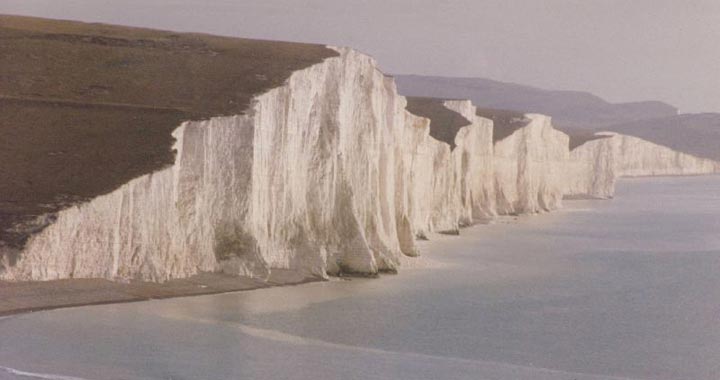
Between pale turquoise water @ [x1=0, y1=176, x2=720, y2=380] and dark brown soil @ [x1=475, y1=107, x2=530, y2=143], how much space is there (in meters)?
34.1

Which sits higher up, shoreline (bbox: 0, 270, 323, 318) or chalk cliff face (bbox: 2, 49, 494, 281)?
chalk cliff face (bbox: 2, 49, 494, 281)

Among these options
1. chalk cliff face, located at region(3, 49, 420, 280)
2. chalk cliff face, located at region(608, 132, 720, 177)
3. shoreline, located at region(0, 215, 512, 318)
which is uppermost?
chalk cliff face, located at region(608, 132, 720, 177)

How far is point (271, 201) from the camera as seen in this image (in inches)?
1299

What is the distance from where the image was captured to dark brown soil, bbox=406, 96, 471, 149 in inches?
2467

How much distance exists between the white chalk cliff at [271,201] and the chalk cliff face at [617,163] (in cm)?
5396

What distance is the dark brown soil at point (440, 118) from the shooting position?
6266cm

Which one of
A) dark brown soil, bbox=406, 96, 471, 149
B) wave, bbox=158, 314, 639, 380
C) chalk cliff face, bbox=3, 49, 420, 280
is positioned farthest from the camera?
dark brown soil, bbox=406, 96, 471, 149

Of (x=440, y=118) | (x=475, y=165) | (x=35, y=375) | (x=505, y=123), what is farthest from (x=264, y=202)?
(x=505, y=123)

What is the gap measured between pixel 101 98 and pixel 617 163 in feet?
382

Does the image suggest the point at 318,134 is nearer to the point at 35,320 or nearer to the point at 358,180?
the point at 358,180

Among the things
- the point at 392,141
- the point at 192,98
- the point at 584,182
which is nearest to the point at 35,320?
the point at 192,98

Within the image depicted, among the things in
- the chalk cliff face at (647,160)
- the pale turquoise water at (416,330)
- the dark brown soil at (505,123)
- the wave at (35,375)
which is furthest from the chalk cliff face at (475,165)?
the chalk cliff face at (647,160)

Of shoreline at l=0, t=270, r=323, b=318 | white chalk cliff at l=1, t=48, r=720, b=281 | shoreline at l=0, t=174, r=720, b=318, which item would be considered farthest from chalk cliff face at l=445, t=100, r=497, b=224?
shoreline at l=0, t=270, r=323, b=318

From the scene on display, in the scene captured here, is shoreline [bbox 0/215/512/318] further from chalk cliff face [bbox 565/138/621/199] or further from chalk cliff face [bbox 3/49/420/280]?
chalk cliff face [bbox 565/138/621/199]
